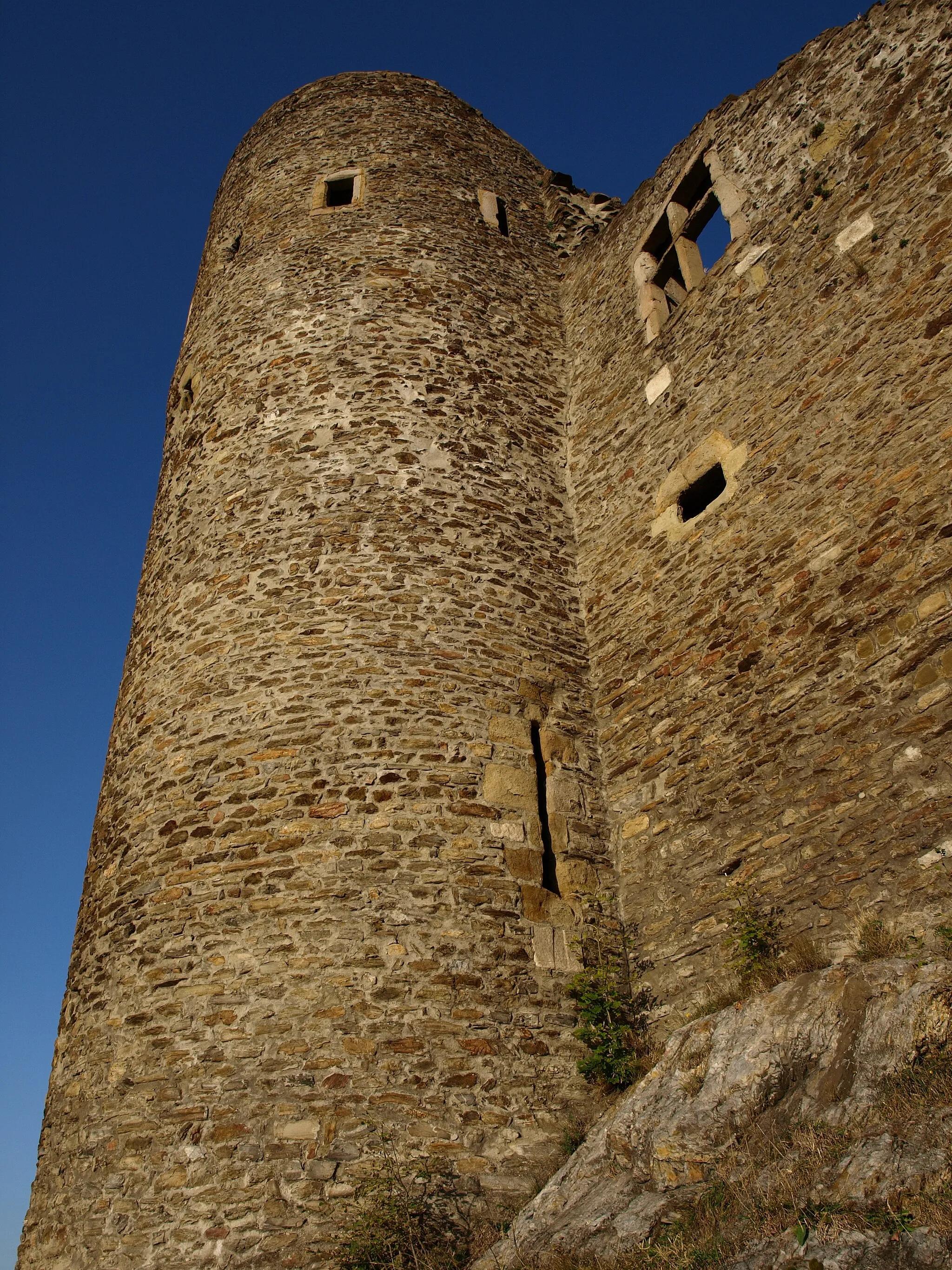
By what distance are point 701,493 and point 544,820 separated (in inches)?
109

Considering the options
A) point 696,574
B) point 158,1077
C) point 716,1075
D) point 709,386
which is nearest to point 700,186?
point 709,386

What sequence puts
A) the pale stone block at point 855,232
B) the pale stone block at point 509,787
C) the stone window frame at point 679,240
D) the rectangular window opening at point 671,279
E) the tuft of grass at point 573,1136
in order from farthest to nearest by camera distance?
the rectangular window opening at point 671,279 < the stone window frame at point 679,240 < the pale stone block at point 509,787 < the pale stone block at point 855,232 < the tuft of grass at point 573,1136

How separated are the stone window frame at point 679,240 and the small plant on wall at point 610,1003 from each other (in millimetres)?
5004

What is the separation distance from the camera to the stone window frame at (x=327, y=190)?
9773 mm

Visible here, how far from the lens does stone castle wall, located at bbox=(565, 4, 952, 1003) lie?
4977 mm

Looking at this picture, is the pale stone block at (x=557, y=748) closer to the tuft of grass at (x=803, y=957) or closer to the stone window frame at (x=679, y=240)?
the tuft of grass at (x=803, y=957)

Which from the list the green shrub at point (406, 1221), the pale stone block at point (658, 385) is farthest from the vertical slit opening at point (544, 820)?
the pale stone block at point (658, 385)

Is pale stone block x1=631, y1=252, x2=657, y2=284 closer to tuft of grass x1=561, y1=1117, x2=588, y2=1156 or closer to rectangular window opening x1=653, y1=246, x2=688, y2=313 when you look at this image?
rectangular window opening x1=653, y1=246, x2=688, y2=313

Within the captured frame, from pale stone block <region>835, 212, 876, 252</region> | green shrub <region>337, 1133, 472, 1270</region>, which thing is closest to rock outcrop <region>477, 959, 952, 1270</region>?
green shrub <region>337, 1133, 472, 1270</region>

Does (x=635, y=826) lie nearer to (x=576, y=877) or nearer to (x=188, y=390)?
(x=576, y=877)

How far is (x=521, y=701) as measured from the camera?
6.83 meters

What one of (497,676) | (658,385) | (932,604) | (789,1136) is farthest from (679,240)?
(789,1136)

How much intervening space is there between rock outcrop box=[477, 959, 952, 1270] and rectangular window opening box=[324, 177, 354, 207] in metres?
8.92

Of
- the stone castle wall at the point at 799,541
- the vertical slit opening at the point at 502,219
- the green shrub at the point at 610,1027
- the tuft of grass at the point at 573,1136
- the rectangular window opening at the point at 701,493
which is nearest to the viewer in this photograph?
the stone castle wall at the point at 799,541
